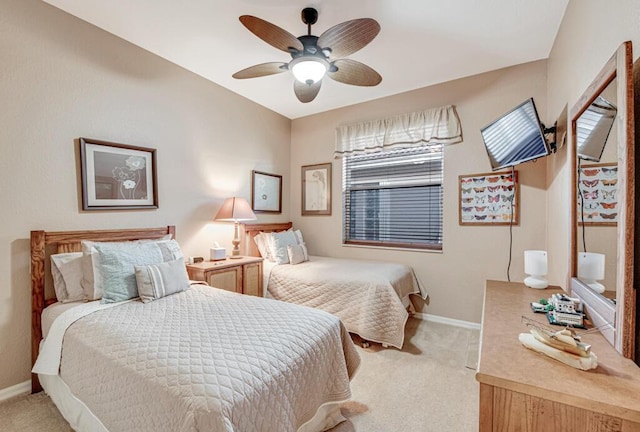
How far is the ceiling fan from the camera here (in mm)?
1748

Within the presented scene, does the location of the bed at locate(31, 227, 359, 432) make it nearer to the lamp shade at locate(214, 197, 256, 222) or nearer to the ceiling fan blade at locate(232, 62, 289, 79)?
the lamp shade at locate(214, 197, 256, 222)

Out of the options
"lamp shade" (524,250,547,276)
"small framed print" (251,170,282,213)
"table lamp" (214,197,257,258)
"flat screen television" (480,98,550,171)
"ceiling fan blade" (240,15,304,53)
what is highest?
"ceiling fan blade" (240,15,304,53)

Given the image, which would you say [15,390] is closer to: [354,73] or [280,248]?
[280,248]

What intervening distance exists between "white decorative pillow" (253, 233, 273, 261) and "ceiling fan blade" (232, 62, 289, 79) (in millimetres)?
1926

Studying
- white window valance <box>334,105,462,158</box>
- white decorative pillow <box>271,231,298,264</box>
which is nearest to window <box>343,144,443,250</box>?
white window valance <box>334,105,462,158</box>

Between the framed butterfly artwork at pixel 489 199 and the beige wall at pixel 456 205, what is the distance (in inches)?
2.4

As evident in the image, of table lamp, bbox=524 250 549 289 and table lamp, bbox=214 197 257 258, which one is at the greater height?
table lamp, bbox=214 197 257 258

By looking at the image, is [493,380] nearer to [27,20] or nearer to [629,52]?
[629,52]

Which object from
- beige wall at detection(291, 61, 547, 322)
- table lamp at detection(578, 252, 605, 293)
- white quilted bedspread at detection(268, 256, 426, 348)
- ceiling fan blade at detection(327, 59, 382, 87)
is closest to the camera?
table lamp at detection(578, 252, 605, 293)

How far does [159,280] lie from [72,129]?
1.37 metres

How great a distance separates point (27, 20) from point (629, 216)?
11.7 ft

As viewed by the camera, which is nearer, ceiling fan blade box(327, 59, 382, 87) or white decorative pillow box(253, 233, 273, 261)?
ceiling fan blade box(327, 59, 382, 87)

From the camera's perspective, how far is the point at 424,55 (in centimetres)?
271

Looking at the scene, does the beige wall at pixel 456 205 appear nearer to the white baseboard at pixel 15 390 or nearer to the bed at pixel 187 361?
the bed at pixel 187 361
